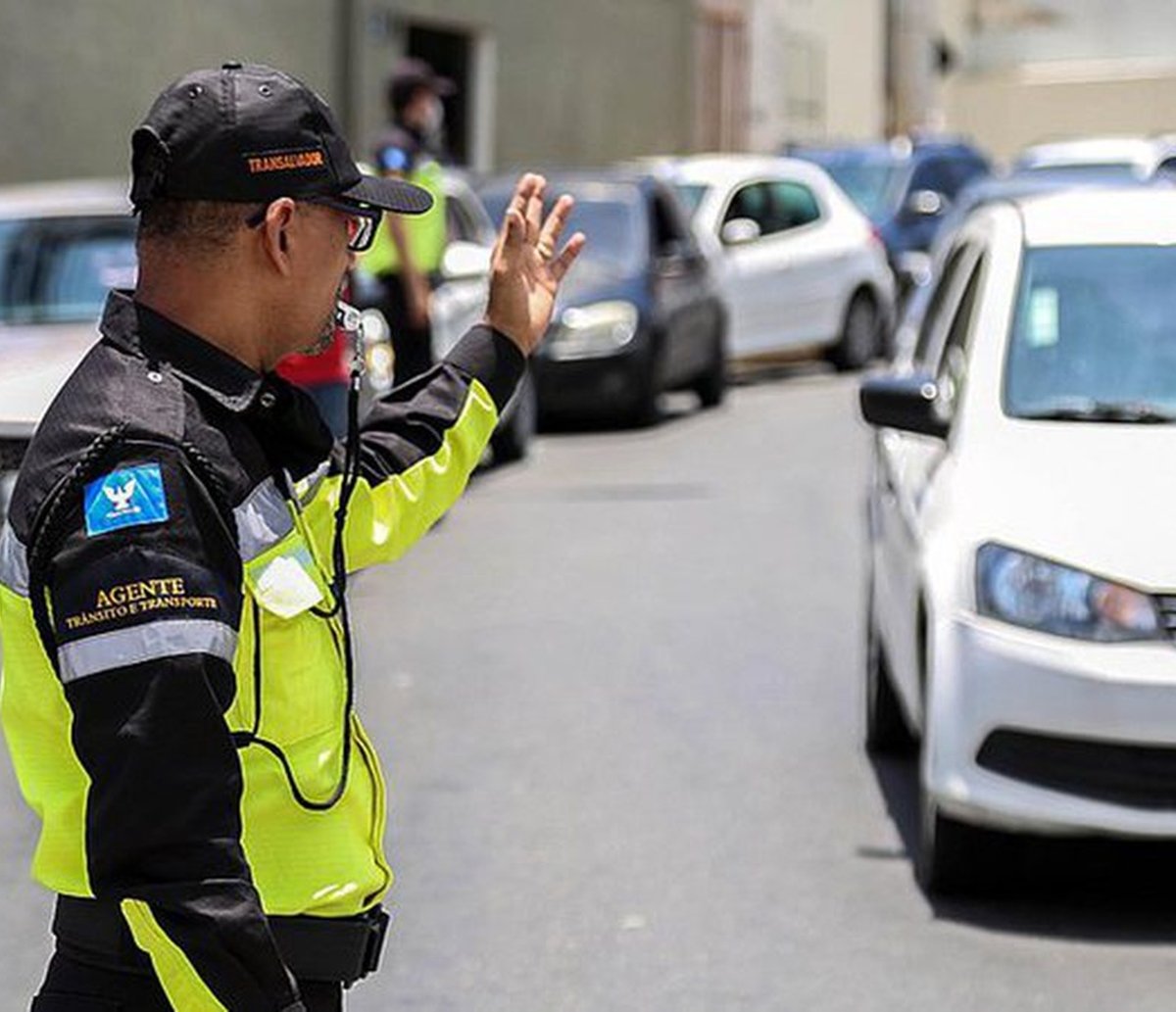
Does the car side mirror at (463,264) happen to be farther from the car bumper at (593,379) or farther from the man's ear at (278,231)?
the man's ear at (278,231)

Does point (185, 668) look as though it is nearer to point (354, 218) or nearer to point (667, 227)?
point (354, 218)

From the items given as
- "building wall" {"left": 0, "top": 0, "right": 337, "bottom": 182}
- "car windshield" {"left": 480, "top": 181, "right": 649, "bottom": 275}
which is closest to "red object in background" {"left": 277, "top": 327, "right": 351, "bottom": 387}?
"car windshield" {"left": 480, "top": 181, "right": 649, "bottom": 275}

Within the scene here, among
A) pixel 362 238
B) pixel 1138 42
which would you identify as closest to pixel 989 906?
pixel 362 238

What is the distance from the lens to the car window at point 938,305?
27.0ft

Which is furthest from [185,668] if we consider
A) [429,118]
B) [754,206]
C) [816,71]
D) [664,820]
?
[816,71]

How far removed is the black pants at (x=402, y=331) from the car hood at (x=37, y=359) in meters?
1.85

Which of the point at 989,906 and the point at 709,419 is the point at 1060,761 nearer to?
the point at 989,906

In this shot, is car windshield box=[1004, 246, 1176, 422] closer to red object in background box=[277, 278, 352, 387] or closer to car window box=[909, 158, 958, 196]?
red object in background box=[277, 278, 352, 387]

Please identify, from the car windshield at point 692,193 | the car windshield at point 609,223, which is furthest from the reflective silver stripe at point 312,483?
the car windshield at point 692,193

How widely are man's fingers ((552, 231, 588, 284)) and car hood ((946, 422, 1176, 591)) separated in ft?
8.74

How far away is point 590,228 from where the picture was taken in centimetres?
1747

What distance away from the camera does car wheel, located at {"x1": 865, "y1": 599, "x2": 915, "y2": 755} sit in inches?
311

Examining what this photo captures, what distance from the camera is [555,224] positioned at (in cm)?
387

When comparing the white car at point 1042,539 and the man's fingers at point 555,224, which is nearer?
the man's fingers at point 555,224
